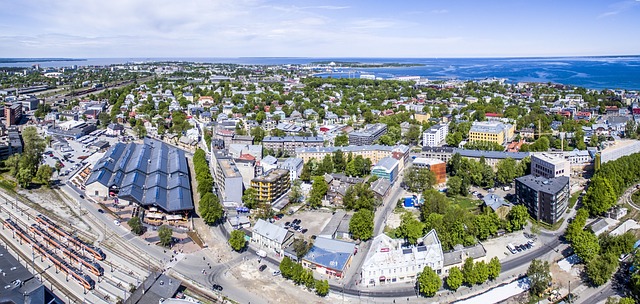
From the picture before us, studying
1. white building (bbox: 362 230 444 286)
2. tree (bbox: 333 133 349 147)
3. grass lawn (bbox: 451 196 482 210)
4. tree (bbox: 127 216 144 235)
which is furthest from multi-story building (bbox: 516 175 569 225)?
tree (bbox: 127 216 144 235)

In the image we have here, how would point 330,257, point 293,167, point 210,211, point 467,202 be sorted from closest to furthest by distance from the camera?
point 330,257 < point 210,211 < point 467,202 < point 293,167

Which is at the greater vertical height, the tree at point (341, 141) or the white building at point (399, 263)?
the tree at point (341, 141)

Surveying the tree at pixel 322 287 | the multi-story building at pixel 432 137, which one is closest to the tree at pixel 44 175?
the tree at pixel 322 287

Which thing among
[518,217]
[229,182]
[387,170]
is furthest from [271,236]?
[518,217]

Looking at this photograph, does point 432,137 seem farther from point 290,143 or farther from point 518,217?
point 518,217

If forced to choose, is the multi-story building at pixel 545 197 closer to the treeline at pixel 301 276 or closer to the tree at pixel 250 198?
the treeline at pixel 301 276
